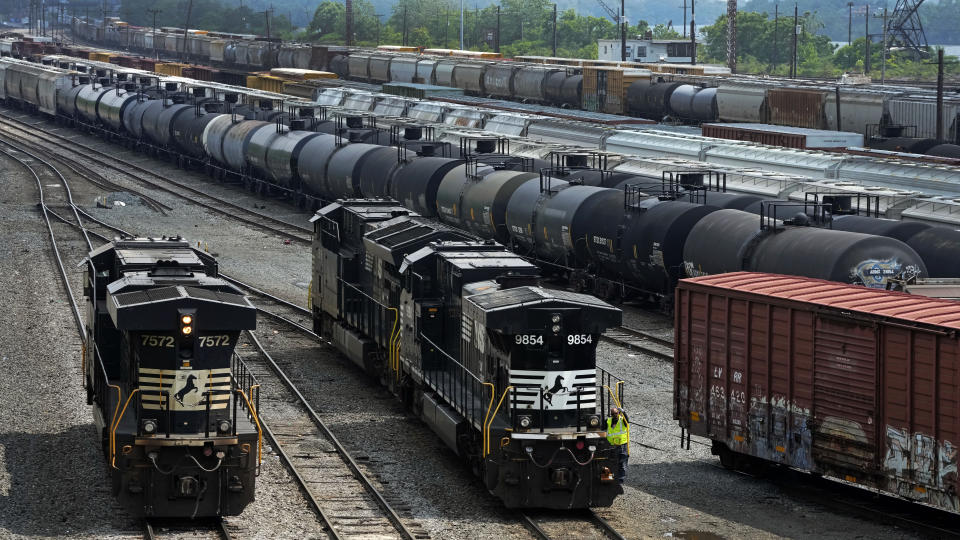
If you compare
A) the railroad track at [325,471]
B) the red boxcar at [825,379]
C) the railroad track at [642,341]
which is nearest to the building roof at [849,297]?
the red boxcar at [825,379]

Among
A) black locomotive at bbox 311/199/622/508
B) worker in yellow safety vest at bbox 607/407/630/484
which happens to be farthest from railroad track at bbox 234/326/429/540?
worker in yellow safety vest at bbox 607/407/630/484

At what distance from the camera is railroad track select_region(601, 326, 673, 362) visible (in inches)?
1135

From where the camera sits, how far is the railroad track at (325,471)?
17.4m

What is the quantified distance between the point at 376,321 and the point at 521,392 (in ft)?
26.6

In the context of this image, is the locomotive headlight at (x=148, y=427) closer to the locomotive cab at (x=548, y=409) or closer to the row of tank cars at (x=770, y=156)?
the locomotive cab at (x=548, y=409)

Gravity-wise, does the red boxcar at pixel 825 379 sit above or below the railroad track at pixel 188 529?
above

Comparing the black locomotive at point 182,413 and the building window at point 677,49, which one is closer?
the black locomotive at point 182,413

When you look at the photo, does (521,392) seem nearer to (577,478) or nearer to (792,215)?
(577,478)

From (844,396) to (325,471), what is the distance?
7851 millimetres

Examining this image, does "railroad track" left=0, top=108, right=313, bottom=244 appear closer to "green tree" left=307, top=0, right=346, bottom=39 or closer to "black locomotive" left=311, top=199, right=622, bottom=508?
"black locomotive" left=311, top=199, right=622, bottom=508

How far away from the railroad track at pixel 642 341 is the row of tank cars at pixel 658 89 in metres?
25.6

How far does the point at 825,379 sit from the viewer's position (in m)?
17.7

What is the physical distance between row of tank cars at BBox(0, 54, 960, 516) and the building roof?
2.66m

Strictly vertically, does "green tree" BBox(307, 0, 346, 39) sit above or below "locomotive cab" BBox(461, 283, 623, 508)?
above
